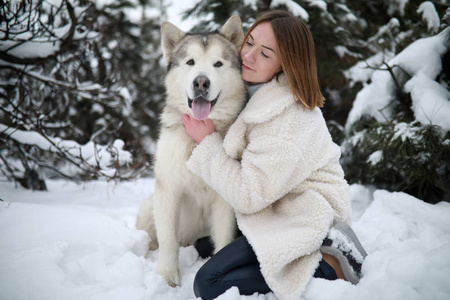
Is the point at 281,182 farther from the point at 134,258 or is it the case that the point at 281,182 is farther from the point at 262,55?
the point at 134,258

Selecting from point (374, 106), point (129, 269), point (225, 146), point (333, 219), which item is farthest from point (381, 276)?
point (374, 106)

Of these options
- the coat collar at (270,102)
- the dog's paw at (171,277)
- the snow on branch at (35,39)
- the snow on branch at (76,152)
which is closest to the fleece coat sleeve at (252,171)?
the coat collar at (270,102)

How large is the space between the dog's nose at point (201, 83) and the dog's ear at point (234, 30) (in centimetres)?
68

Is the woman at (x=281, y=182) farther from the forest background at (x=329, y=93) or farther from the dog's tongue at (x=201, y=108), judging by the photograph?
the forest background at (x=329, y=93)

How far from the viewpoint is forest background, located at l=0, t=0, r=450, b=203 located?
121 inches

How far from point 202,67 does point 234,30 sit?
0.56 m

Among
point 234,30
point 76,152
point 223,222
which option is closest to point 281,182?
point 223,222

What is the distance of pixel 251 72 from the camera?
2076mm

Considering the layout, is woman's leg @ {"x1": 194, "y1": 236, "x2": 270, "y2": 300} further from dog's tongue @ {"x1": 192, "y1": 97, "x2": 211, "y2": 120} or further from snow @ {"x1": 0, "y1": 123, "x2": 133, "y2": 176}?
snow @ {"x1": 0, "y1": 123, "x2": 133, "y2": 176}

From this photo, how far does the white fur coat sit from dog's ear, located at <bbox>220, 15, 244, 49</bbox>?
77cm

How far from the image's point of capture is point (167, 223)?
2.30 meters

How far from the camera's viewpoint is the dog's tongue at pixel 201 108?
2.04 metres

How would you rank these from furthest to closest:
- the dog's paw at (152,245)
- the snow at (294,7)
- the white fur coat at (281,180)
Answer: the snow at (294,7) → the dog's paw at (152,245) → the white fur coat at (281,180)

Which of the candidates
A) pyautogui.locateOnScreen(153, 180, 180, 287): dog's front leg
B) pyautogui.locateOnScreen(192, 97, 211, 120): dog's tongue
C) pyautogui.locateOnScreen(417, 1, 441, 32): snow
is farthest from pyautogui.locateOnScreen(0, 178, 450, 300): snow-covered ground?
pyautogui.locateOnScreen(417, 1, 441, 32): snow
